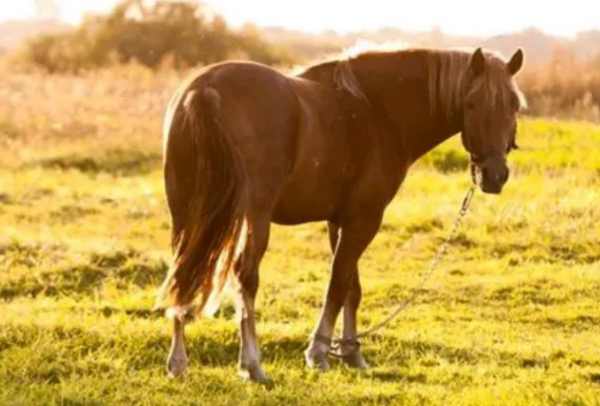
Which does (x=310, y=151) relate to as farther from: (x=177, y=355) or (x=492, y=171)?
(x=177, y=355)

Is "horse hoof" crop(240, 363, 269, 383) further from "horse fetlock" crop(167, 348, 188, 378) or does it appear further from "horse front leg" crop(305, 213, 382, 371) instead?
"horse front leg" crop(305, 213, 382, 371)

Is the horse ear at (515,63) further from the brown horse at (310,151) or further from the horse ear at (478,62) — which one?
the horse ear at (478,62)

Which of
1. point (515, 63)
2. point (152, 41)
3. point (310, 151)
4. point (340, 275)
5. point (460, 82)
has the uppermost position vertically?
point (515, 63)

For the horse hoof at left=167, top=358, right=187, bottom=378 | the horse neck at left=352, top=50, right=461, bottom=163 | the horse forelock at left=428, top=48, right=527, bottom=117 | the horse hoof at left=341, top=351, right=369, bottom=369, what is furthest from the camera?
the horse hoof at left=341, top=351, right=369, bottom=369

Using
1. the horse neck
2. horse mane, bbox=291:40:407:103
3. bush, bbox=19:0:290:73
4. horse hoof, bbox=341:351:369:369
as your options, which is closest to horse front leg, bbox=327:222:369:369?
horse hoof, bbox=341:351:369:369

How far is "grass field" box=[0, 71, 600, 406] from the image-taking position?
21.4ft

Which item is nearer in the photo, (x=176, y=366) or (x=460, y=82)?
(x=176, y=366)

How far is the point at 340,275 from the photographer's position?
290 inches

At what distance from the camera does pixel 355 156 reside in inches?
280

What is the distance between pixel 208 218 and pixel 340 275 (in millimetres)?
1447

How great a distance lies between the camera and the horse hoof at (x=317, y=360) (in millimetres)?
7281

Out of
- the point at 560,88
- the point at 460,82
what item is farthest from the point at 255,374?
the point at 560,88

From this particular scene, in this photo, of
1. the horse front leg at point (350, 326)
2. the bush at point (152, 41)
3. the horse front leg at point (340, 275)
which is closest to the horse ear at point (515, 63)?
the horse front leg at point (340, 275)

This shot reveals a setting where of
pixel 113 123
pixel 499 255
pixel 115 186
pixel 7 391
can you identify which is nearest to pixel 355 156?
pixel 7 391
